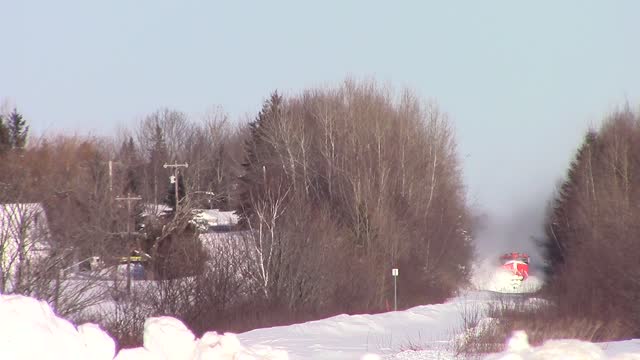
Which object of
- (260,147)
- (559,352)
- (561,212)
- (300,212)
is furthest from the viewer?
(260,147)

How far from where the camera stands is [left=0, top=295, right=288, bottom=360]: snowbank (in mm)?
4551

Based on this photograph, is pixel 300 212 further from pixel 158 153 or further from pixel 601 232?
pixel 158 153

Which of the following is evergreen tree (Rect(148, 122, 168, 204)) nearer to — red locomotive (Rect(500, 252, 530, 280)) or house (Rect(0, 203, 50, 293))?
red locomotive (Rect(500, 252, 530, 280))

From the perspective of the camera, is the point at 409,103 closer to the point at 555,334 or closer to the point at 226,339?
the point at 555,334

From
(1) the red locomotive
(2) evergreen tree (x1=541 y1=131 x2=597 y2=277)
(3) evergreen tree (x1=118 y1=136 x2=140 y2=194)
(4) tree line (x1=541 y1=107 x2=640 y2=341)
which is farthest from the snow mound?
(3) evergreen tree (x1=118 y1=136 x2=140 y2=194)

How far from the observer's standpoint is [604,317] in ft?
102

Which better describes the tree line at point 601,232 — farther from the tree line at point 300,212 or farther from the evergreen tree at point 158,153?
the evergreen tree at point 158,153

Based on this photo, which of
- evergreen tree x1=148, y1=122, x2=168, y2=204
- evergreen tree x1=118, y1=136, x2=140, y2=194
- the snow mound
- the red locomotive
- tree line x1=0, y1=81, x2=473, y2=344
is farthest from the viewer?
evergreen tree x1=148, y1=122, x2=168, y2=204

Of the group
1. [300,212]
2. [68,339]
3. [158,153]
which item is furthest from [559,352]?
[158,153]

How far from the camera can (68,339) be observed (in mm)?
4719

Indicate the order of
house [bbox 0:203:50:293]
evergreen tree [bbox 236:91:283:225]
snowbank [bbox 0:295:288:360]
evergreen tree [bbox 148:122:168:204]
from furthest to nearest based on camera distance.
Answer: evergreen tree [bbox 148:122:168:204] → evergreen tree [bbox 236:91:283:225] → house [bbox 0:203:50:293] → snowbank [bbox 0:295:288:360]

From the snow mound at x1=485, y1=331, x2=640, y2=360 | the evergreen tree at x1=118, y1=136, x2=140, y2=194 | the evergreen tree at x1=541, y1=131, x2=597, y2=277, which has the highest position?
the evergreen tree at x1=118, y1=136, x2=140, y2=194

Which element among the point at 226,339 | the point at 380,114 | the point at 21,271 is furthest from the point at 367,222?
the point at 226,339

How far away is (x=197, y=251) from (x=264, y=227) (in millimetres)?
2710
